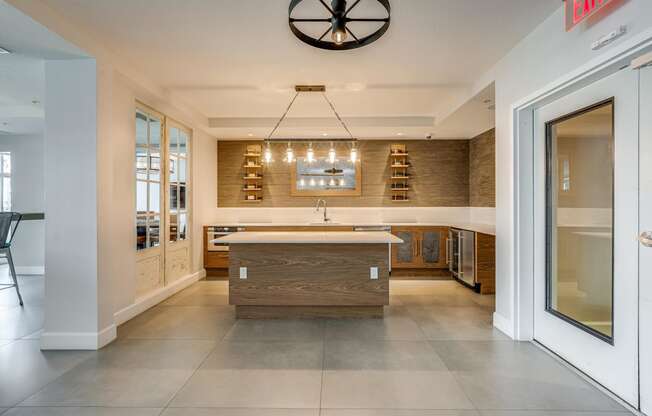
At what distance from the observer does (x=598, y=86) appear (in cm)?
244

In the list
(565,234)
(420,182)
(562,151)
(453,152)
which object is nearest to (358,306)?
(565,234)

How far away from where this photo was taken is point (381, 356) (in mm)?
2973

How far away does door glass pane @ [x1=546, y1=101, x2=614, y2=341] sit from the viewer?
2.43 m

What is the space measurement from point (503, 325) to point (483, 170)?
133 inches

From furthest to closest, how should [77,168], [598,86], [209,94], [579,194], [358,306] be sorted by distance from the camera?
[209,94] → [358,306] → [77,168] → [579,194] → [598,86]

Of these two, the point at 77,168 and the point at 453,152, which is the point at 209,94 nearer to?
the point at 77,168

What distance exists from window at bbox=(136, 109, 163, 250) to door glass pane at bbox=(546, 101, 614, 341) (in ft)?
13.5

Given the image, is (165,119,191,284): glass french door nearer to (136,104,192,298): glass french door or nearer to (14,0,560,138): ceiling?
(136,104,192,298): glass french door

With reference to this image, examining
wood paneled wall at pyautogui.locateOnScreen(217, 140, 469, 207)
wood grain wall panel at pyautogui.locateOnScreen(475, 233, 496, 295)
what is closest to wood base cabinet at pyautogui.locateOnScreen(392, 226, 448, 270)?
wood paneled wall at pyautogui.locateOnScreen(217, 140, 469, 207)

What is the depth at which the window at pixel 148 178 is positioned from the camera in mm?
4191

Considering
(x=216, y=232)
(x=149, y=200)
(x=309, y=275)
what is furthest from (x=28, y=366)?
(x=216, y=232)

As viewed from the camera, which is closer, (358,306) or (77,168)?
(77,168)

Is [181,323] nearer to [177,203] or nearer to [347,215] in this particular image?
[177,203]

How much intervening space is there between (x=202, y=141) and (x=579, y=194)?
17.4ft
